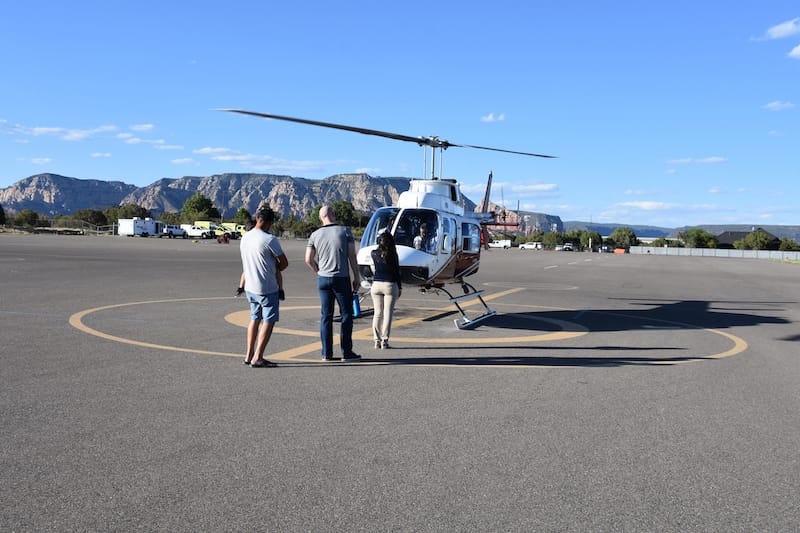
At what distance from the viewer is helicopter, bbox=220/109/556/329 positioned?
13242 mm

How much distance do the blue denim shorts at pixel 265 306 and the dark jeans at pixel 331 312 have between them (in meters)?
0.81

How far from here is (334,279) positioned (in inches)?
366

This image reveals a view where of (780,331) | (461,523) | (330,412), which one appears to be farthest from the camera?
(780,331)

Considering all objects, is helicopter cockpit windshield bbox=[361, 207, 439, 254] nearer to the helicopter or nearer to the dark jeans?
the helicopter

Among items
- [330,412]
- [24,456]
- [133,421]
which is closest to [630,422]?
[330,412]

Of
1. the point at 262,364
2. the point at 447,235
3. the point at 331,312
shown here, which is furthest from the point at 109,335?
the point at 447,235

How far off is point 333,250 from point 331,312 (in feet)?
2.89

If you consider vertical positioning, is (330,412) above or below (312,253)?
below

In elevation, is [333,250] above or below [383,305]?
Result: above

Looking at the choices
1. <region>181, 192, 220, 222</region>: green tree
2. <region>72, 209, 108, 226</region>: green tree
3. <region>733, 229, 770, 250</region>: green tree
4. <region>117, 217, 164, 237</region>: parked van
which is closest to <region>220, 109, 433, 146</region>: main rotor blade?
<region>117, 217, 164, 237</region>: parked van

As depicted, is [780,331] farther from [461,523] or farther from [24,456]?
[24,456]

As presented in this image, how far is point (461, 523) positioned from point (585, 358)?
6.46 meters

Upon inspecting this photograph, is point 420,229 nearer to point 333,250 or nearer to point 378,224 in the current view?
point 378,224

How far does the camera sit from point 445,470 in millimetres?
4957
